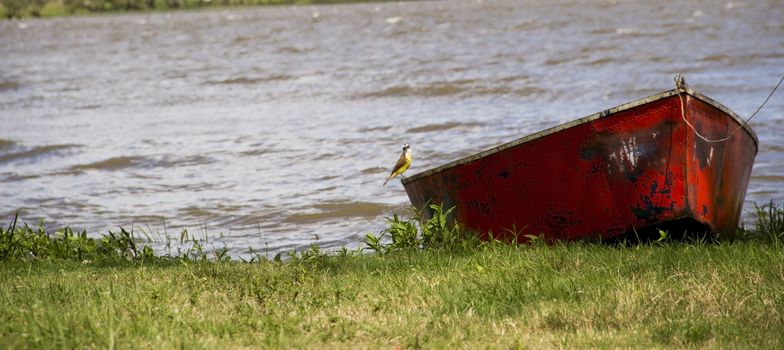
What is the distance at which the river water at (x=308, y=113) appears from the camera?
12586mm

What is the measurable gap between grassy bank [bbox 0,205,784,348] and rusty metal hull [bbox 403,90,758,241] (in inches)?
7.1

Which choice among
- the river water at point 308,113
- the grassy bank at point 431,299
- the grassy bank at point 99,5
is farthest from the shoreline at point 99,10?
the grassy bank at point 431,299

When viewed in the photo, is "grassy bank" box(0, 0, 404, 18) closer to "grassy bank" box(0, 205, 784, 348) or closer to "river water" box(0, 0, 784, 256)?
"river water" box(0, 0, 784, 256)

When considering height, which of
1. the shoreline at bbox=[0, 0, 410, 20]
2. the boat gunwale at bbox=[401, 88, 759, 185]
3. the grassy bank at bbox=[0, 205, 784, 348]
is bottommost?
the grassy bank at bbox=[0, 205, 784, 348]

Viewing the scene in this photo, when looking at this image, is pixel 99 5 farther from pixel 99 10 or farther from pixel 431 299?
pixel 431 299

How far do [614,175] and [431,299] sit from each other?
1.74 metres

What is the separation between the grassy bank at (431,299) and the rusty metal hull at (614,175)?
181mm

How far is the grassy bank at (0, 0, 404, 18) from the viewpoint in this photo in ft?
336

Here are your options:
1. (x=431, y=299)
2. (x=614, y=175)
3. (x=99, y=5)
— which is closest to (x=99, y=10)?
(x=99, y=5)

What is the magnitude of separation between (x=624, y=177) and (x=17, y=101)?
21.6 meters

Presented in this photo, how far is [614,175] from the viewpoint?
754 centimetres

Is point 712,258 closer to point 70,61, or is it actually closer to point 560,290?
point 560,290

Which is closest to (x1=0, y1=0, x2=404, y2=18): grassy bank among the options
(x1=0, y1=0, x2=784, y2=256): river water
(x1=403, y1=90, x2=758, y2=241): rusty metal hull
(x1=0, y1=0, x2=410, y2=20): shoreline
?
(x1=0, y1=0, x2=410, y2=20): shoreline

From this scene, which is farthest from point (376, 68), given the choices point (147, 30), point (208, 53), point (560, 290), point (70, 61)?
point (147, 30)
